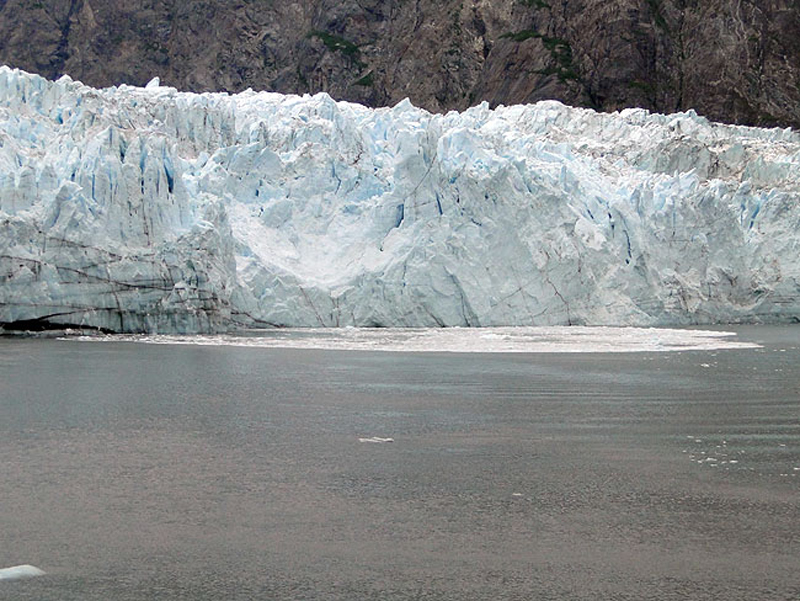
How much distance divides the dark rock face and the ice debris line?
79.3 feet

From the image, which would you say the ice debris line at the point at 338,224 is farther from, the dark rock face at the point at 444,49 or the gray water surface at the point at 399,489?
the dark rock face at the point at 444,49

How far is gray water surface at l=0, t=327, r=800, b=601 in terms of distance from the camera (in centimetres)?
444

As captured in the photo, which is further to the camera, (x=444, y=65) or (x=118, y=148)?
(x=444, y=65)

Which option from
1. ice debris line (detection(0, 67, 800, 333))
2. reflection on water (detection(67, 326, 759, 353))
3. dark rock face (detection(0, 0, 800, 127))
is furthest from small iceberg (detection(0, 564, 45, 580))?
dark rock face (detection(0, 0, 800, 127))

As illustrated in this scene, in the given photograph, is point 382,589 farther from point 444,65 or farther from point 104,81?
point 104,81

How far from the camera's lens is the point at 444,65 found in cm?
5544

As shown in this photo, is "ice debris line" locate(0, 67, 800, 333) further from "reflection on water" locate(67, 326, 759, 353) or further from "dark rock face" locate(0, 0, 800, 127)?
"dark rock face" locate(0, 0, 800, 127)

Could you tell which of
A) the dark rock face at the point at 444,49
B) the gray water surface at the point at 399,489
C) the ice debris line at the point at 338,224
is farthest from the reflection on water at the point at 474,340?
the dark rock face at the point at 444,49

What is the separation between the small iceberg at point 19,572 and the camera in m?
4.32

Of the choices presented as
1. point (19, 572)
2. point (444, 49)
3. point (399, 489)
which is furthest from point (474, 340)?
point (444, 49)

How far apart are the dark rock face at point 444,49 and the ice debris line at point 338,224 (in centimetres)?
2417

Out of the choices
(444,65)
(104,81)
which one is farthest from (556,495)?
(104,81)

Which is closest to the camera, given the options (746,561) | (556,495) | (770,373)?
(746,561)

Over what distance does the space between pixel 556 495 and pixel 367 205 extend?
15.4 m
